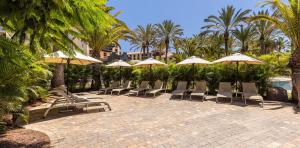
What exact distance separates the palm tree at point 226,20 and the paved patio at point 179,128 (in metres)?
19.9

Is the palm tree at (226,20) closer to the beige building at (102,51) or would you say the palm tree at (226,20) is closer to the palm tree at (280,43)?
the beige building at (102,51)

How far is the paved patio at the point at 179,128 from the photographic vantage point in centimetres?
498

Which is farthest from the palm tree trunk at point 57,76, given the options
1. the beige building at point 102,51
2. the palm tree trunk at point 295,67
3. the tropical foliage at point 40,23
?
the palm tree trunk at point 295,67

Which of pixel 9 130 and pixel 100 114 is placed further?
pixel 100 114

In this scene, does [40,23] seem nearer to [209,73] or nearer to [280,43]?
[209,73]

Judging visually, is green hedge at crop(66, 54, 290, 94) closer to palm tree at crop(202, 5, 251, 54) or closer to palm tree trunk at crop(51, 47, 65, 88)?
palm tree trunk at crop(51, 47, 65, 88)

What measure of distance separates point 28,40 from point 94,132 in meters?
3.64

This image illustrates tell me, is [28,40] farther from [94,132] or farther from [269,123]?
[269,123]

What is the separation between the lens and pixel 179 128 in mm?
6109

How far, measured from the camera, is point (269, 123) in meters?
6.53

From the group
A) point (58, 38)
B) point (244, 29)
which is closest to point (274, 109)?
point (58, 38)

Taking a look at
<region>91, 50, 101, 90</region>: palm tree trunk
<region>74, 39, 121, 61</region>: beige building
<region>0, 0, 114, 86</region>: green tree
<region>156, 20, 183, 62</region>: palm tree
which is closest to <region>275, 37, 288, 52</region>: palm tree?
<region>156, 20, 183, 62</region>: palm tree

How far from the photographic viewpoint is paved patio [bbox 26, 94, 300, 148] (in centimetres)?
498

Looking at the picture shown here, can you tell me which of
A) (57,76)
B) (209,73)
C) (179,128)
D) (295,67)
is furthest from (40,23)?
(57,76)
